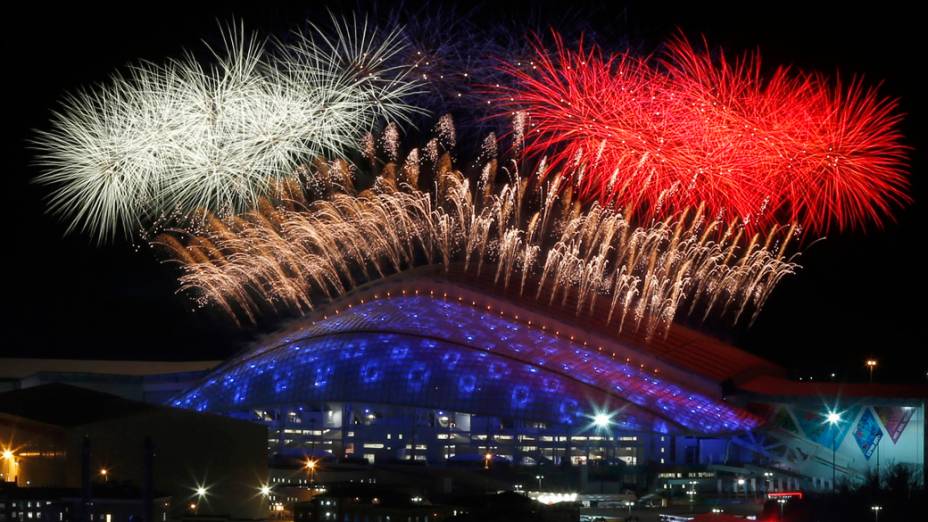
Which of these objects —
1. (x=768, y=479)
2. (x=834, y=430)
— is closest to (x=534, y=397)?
(x=768, y=479)

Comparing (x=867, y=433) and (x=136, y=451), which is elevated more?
(x=136, y=451)

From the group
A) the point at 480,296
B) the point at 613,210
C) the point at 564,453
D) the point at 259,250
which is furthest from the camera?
the point at 480,296

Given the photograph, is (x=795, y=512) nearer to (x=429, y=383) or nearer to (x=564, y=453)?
(x=564, y=453)

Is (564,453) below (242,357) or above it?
below

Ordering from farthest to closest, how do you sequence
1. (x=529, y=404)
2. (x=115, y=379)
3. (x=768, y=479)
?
1. (x=115, y=379)
2. (x=529, y=404)
3. (x=768, y=479)

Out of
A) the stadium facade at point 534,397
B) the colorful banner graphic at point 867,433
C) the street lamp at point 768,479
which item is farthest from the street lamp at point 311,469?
the colorful banner graphic at point 867,433

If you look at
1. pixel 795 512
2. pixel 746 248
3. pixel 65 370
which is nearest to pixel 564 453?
pixel 746 248

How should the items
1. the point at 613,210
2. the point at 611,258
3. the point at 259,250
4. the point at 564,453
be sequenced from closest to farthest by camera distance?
the point at 613,210 < the point at 259,250 < the point at 564,453 < the point at 611,258

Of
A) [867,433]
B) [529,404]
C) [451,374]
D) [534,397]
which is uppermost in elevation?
[451,374]

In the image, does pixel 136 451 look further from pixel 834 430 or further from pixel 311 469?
pixel 834 430
